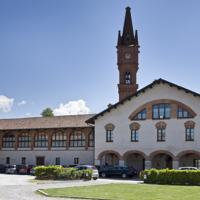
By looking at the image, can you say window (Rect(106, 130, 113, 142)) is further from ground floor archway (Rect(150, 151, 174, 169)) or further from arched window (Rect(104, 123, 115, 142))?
ground floor archway (Rect(150, 151, 174, 169))

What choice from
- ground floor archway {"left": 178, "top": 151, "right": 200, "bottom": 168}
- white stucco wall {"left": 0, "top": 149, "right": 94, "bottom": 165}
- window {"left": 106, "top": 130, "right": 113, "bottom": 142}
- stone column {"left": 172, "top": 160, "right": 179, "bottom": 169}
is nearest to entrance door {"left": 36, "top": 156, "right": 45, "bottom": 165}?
white stucco wall {"left": 0, "top": 149, "right": 94, "bottom": 165}

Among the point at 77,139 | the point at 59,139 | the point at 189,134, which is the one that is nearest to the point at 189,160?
the point at 189,134

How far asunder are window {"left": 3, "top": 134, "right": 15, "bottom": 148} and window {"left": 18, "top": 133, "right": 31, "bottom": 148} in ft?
4.40

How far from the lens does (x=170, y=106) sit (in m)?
43.7

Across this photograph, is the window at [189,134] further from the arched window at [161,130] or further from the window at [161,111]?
the window at [161,111]

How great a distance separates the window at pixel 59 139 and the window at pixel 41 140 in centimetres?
116

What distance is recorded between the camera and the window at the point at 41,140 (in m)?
54.2

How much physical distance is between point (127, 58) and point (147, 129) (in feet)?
67.3

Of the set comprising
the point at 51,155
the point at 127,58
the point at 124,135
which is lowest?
the point at 51,155

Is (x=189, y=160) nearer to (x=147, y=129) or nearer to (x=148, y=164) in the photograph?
(x=148, y=164)

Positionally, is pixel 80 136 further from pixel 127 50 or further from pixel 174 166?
pixel 127 50

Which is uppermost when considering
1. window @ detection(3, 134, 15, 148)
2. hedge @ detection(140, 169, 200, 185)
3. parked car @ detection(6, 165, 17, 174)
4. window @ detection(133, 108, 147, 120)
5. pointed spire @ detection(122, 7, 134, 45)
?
pointed spire @ detection(122, 7, 134, 45)

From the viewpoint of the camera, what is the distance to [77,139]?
172 ft

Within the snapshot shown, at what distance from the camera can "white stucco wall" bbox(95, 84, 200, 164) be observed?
42.7 metres
